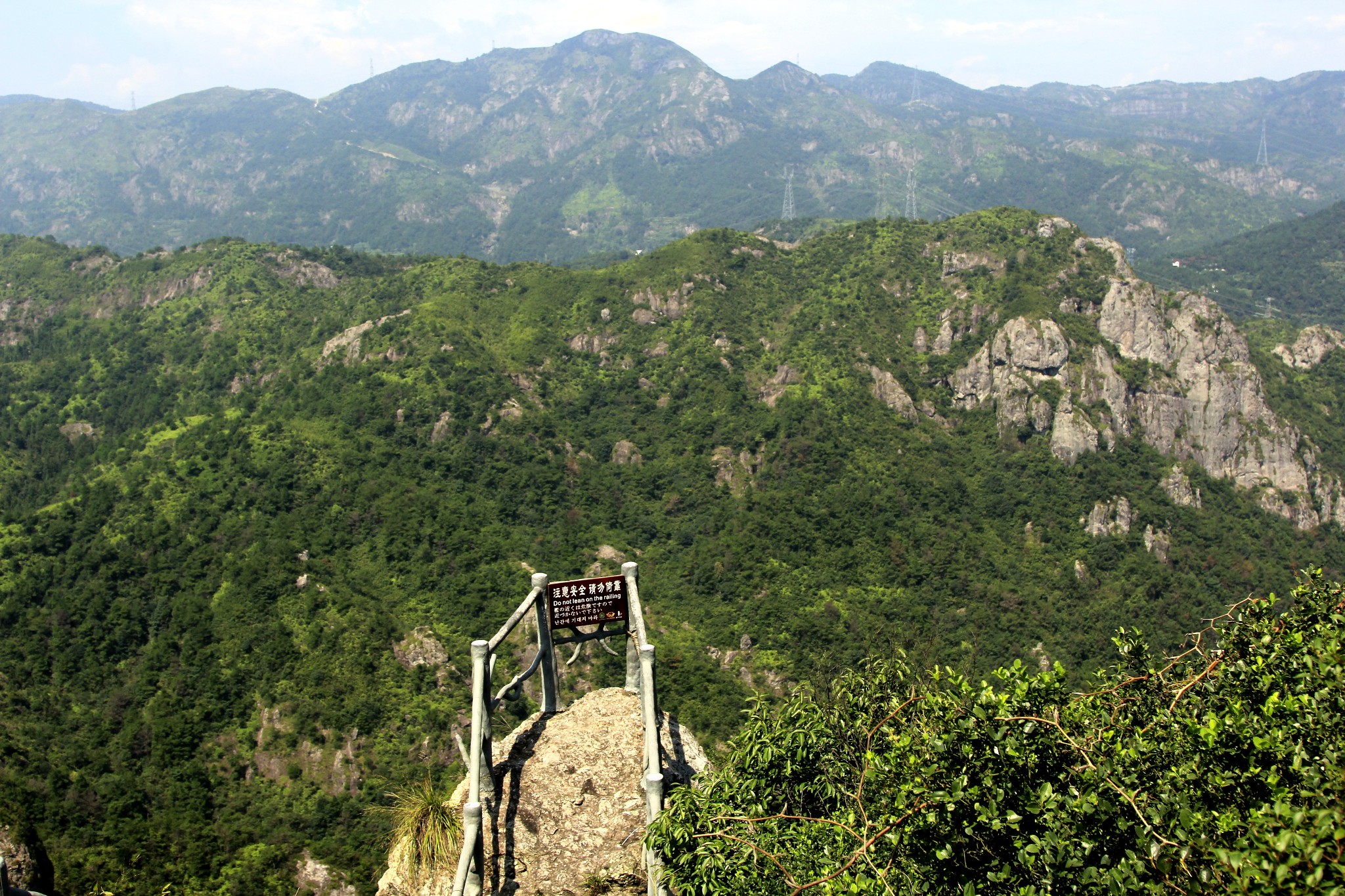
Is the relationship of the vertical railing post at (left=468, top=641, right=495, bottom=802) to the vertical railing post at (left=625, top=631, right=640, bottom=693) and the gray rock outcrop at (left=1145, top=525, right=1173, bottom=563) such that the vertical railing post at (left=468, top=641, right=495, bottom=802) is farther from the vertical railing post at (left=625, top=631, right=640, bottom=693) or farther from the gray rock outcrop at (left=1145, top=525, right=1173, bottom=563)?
the gray rock outcrop at (left=1145, top=525, right=1173, bottom=563)

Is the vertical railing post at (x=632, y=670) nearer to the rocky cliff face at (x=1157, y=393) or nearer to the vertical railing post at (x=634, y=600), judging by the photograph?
the vertical railing post at (x=634, y=600)

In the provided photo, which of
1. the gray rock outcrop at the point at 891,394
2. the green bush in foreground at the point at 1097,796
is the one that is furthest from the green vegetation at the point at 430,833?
the gray rock outcrop at the point at 891,394

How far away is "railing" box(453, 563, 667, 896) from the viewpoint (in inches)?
601

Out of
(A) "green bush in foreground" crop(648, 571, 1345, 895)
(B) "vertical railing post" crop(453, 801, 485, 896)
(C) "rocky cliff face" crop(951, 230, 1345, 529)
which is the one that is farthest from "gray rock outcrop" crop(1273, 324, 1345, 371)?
(B) "vertical railing post" crop(453, 801, 485, 896)

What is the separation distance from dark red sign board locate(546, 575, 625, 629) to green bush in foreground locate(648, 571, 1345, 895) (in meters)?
4.91

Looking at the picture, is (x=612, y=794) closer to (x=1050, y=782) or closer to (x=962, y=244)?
(x=1050, y=782)

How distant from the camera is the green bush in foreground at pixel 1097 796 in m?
11.1

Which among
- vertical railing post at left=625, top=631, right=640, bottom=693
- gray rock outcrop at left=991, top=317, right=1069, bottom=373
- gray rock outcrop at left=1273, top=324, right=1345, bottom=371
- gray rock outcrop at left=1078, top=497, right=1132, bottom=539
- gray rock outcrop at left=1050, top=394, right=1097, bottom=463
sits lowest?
gray rock outcrop at left=1078, top=497, right=1132, bottom=539

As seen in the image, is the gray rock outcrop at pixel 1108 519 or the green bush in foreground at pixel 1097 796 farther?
the gray rock outcrop at pixel 1108 519

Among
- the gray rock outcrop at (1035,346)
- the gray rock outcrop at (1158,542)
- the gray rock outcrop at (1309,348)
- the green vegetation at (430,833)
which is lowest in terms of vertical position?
the gray rock outcrop at (1158,542)

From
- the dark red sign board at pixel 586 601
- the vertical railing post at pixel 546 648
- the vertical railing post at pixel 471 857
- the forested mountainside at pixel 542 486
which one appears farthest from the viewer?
the forested mountainside at pixel 542 486

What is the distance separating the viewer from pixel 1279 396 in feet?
421

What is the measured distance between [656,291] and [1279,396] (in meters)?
94.5

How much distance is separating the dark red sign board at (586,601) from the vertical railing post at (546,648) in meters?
0.13
